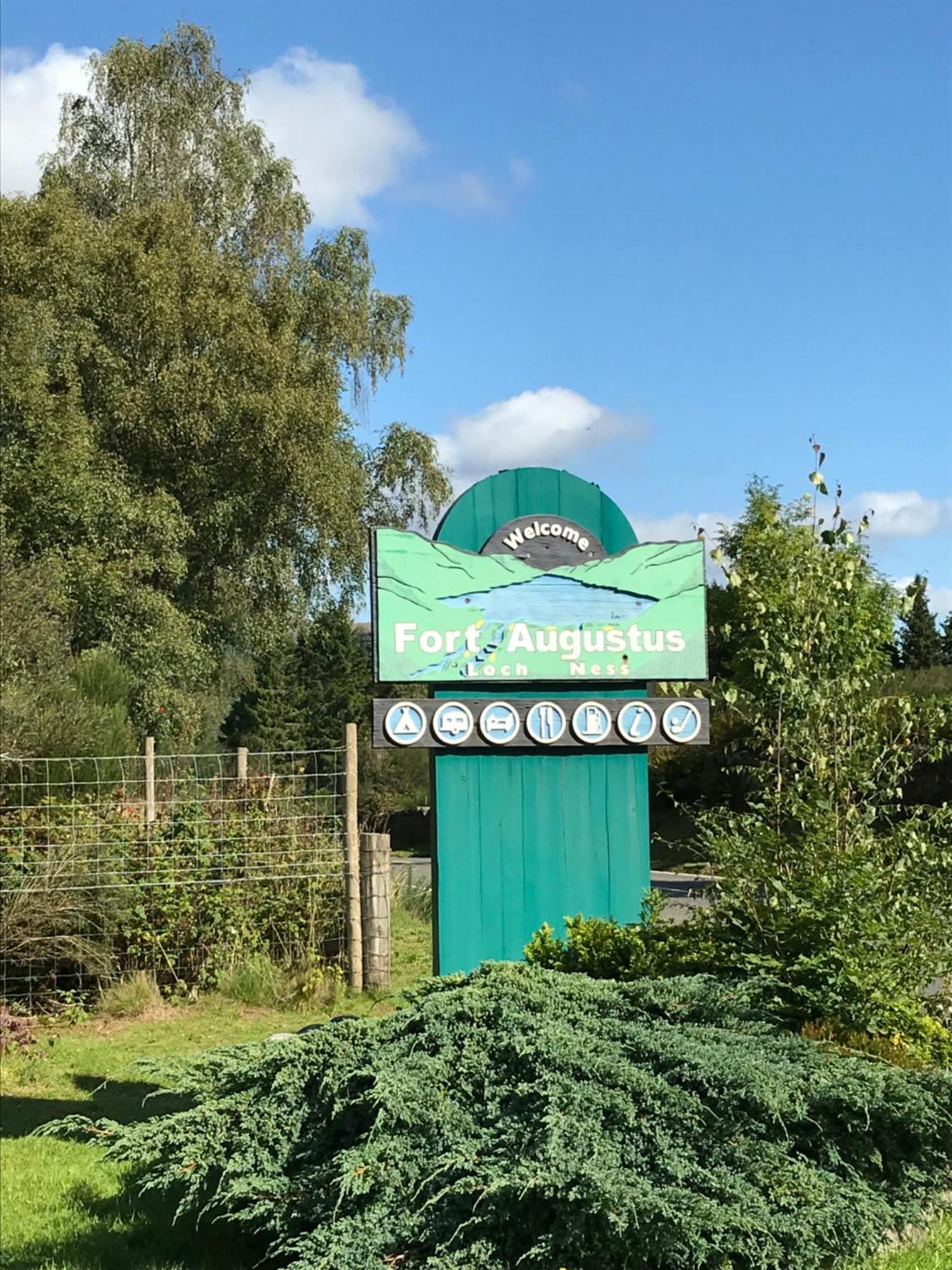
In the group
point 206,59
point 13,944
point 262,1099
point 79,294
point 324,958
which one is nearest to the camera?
point 262,1099

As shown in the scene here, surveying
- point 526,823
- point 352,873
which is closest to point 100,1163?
point 526,823

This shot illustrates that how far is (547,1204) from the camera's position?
3609 millimetres

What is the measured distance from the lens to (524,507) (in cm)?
645

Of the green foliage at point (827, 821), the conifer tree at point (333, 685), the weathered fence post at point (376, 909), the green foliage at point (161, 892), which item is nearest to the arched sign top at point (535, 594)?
the green foliage at point (827, 821)

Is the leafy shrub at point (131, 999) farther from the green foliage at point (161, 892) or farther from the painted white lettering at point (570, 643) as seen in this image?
the painted white lettering at point (570, 643)

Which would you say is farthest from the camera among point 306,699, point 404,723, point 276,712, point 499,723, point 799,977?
point 306,699

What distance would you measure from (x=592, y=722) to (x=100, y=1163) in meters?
3.00

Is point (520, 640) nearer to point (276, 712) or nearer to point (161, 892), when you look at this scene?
point (161, 892)

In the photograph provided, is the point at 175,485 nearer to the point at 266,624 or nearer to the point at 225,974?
the point at 266,624

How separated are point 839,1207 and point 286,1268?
164 centimetres

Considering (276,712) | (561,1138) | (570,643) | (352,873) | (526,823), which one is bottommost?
(561,1138)

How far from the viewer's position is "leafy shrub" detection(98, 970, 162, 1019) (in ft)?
30.1

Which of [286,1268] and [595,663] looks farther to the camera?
[595,663]

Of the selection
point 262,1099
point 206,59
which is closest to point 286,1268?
point 262,1099
